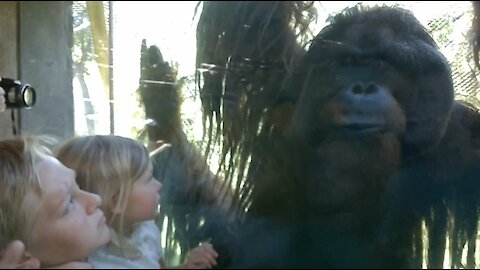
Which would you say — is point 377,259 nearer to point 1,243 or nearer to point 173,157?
point 173,157

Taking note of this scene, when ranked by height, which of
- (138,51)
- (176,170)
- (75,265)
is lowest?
(75,265)

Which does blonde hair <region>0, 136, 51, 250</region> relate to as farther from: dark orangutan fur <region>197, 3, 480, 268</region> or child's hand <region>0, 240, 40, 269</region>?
dark orangutan fur <region>197, 3, 480, 268</region>

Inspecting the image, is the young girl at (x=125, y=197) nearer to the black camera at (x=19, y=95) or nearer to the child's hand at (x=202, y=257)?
the child's hand at (x=202, y=257)

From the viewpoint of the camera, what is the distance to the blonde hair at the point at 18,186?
1.24 m

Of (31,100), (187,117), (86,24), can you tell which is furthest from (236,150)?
(31,100)

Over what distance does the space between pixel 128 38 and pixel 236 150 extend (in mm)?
274

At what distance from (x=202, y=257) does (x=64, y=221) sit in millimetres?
214

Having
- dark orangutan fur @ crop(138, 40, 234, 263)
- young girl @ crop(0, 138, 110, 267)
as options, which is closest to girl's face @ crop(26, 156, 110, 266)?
young girl @ crop(0, 138, 110, 267)

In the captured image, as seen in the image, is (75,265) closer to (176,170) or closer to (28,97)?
(176,170)

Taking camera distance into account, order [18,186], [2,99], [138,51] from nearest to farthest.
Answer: [18,186] < [138,51] < [2,99]

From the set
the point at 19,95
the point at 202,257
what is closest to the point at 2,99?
the point at 19,95

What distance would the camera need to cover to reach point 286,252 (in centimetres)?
119

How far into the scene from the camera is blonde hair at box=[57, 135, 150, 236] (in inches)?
48.1

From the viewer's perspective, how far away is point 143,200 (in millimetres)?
1233
